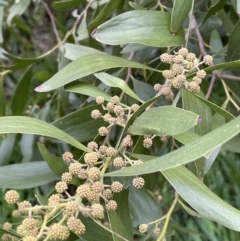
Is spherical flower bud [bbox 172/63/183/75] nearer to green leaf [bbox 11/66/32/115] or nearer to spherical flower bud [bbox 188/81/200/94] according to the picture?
spherical flower bud [bbox 188/81/200/94]

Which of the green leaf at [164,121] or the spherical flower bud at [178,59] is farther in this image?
the spherical flower bud at [178,59]

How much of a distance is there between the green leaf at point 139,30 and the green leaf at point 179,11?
0.7 inches

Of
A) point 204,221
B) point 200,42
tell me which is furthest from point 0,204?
point 200,42

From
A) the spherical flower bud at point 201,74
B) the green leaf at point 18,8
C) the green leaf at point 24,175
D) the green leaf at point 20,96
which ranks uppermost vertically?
the spherical flower bud at point 201,74

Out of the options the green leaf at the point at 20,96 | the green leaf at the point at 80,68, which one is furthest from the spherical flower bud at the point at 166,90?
the green leaf at the point at 20,96

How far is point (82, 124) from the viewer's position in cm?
75

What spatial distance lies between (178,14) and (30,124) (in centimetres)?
31

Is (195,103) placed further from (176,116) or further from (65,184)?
(65,184)

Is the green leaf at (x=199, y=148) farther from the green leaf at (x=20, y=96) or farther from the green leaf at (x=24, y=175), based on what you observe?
the green leaf at (x=20, y=96)

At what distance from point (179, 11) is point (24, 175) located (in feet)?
Result: 1.21

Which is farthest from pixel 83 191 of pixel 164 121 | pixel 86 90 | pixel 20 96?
pixel 20 96

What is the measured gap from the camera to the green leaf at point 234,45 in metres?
0.77

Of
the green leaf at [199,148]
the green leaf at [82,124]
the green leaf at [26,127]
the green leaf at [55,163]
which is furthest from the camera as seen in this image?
the green leaf at [82,124]

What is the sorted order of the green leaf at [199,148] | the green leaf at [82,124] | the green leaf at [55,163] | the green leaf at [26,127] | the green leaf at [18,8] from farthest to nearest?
the green leaf at [18,8] → the green leaf at [82,124] → the green leaf at [55,163] → the green leaf at [26,127] → the green leaf at [199,148]
